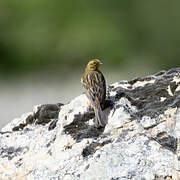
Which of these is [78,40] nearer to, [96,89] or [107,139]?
[96,89]

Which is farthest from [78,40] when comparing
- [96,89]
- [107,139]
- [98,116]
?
[107,139]

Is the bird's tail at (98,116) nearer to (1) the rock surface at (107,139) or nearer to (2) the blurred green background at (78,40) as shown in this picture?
(1) the rock surface at (107,139)

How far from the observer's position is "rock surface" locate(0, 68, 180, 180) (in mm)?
4742

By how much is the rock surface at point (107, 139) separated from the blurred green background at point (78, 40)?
38.4ft

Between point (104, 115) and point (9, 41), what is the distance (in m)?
17.4


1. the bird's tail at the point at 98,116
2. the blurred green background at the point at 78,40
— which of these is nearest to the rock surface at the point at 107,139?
the bird's tail at the point at 98,116

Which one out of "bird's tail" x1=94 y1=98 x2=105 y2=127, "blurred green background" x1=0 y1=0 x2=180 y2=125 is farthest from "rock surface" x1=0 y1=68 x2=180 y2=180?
"blurred green background" x1=0 y1=0 x2=180 y2=125

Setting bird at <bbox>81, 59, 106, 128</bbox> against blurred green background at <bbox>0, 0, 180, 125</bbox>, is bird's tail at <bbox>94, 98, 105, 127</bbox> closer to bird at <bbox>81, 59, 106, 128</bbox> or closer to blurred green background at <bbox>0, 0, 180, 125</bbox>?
bird at <bbox>81, 59, 106, 128</bbox>

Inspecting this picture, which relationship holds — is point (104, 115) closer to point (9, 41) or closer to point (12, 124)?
point (12, 124)

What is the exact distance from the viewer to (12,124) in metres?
6.16

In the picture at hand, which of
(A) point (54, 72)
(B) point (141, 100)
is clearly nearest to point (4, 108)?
(A) point (54, 72)

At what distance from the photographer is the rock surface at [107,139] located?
15.6ft

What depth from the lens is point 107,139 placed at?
16.7 feet

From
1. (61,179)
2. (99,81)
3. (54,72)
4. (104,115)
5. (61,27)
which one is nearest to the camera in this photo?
(61,179)
